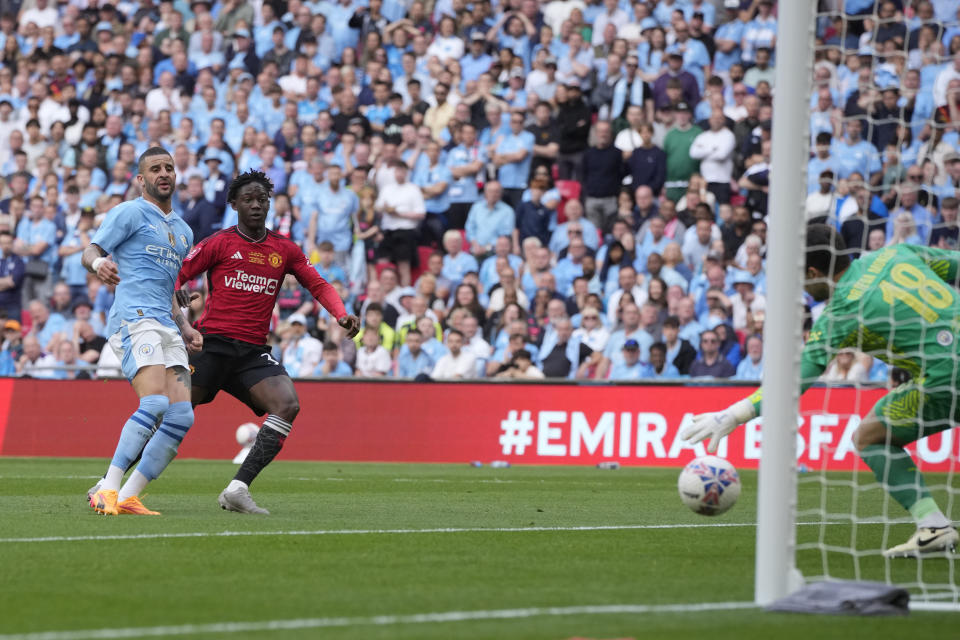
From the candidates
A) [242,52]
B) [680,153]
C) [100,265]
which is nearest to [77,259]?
[242,52]

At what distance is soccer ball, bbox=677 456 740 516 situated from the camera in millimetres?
8906

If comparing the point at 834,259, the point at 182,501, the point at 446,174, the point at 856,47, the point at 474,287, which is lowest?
the point at 182,501

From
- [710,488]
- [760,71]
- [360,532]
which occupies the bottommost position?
[360,532]

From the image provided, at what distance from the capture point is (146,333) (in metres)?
10.2

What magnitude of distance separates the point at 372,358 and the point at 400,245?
2.31 meters

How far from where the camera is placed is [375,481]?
48.9 feet

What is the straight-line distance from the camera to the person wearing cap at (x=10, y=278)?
23.1m

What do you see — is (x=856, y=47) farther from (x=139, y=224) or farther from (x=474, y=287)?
(x=139, y=224)

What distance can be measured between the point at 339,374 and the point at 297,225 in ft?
9.97

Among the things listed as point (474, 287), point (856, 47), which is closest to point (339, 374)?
point (474, 287)

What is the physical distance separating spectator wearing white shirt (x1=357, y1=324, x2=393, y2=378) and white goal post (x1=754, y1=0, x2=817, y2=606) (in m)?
14.2

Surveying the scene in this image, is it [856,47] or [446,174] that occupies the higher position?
[856,47]

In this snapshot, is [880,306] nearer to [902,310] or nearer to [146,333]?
[902,310]

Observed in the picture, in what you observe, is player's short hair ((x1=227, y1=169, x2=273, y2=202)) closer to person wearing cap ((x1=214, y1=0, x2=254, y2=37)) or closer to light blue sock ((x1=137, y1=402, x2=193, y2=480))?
light blue sock ((x1=137, y1=402, x2=193, y2=480))
